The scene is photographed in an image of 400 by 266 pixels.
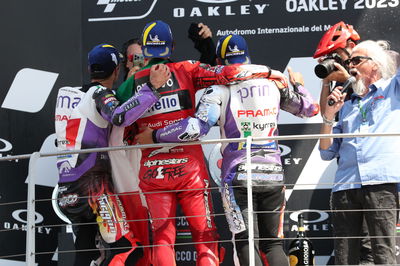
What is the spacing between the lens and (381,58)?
15.1 ft

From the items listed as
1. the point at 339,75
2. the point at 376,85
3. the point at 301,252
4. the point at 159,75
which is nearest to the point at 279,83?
the point at 339,75

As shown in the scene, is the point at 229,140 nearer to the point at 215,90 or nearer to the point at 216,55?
the point at 215,90

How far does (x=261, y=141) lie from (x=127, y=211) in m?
0.82

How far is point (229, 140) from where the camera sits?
13.7ft

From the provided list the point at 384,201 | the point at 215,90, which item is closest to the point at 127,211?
the point at 215,90

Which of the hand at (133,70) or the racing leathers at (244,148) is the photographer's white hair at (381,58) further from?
the hand at (133,70)

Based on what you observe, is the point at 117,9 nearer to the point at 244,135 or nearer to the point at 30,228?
the point at 244,135

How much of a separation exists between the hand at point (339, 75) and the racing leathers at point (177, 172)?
424 millimetres

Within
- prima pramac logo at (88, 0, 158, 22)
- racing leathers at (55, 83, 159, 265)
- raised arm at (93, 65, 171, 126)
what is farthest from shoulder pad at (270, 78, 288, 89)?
prima pramac logo at (88, 0, 158, 22)

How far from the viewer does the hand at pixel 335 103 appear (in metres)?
4.31

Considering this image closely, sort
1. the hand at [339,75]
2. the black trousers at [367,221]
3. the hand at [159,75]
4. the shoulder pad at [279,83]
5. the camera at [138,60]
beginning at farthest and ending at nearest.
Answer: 1. the camera at [138,60]
2. the hand at [339,75]
3. the shoulder pad at [279,83]
4. the hand at [159,75]
5. the black trousers at [367,221]

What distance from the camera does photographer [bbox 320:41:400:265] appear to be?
430 cm

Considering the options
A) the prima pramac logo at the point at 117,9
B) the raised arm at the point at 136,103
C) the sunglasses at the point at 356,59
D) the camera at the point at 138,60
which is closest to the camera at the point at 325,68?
the sunglasses at the point at 356,59

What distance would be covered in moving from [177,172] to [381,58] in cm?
122
